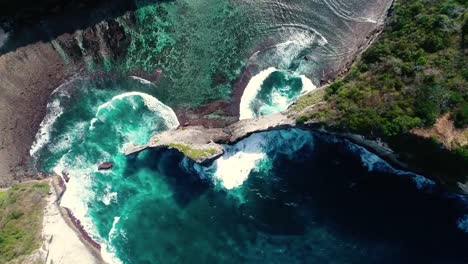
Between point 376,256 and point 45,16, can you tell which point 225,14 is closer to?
point 45,16

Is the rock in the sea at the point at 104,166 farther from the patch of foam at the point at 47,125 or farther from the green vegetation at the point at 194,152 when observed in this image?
the green vegetation at the point at 194,152

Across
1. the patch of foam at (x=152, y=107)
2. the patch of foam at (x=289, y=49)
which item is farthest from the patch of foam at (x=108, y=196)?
the patch of foam at (x=289, y=49)

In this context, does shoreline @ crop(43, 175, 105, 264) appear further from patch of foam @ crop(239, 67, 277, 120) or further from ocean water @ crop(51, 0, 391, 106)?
patch of foam @ crop(239, 67, 277, 120)

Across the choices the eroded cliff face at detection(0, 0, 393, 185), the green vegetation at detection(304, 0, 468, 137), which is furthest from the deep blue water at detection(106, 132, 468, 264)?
A: the eroded cliff face at detection(0, 0, 393, 185)

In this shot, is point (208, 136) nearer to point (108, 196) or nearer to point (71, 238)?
point (108, 196)

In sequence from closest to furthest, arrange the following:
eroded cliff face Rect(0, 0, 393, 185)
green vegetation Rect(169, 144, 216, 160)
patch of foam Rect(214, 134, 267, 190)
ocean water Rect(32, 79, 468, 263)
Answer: ocean water Rect(32, 79, 468, 263), green vegetation Rect(169, 144, 216, 160), patch of foam Rect(214, 134, 267, 190), eroded cliff face Rect(0, 0, 393, 185)

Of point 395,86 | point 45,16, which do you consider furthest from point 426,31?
point 45,16
